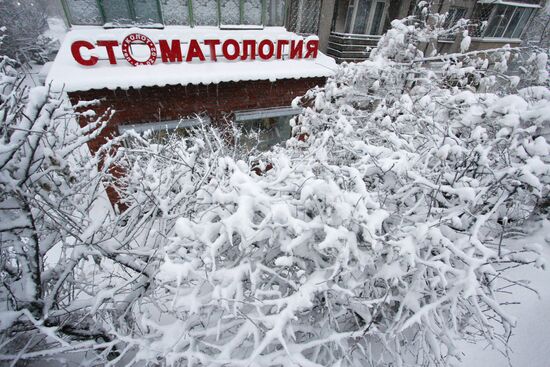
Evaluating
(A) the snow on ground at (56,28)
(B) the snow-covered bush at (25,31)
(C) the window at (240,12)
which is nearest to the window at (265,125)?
(C) the window at (240,12)

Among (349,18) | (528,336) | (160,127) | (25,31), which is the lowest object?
(25,31)

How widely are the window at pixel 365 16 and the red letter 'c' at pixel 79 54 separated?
10.1 m

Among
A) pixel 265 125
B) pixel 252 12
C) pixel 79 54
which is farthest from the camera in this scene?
pixel 265 125

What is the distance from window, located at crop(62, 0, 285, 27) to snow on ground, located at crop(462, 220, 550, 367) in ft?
31.4

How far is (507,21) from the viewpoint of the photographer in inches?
604

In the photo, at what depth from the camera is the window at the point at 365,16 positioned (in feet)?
39.3

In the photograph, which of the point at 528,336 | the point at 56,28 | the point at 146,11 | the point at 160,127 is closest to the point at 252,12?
the point at 146,11

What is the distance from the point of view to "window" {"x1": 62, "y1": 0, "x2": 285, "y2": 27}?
809cm

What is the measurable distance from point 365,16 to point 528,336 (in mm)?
12577

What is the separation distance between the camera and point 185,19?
29.4ft

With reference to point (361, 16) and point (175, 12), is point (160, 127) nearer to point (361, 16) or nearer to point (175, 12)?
point (175, 12)

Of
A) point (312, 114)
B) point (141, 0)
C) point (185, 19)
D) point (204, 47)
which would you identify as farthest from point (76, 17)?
point (312, 114)

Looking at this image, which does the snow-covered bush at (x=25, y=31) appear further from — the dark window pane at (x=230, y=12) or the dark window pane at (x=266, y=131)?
the dark window pane at (x=266, y=131)

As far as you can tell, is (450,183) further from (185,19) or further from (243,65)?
(185,19)
